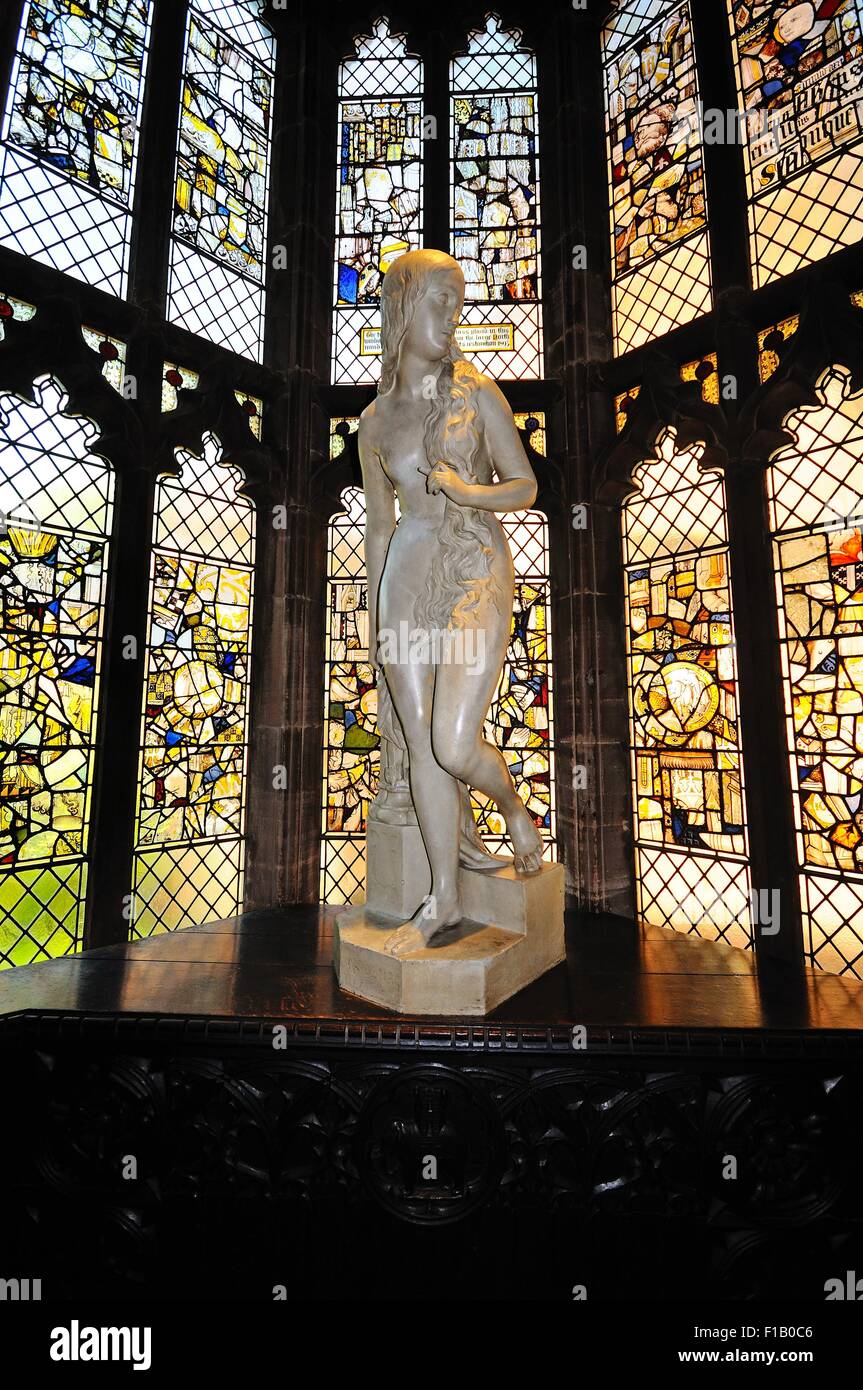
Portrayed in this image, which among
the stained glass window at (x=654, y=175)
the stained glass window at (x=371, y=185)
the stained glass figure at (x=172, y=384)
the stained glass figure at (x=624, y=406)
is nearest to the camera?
the stained glass figure at (x=172, y=384)

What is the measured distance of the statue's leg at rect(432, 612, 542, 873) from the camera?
2.03 metres

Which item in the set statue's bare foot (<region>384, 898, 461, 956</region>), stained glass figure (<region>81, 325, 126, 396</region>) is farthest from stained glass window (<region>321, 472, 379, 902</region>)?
statue's bare foot (<region>384, 898, 461, 956</region>)

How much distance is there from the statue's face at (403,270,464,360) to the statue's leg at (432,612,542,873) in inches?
38.0

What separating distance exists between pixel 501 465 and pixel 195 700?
3.25 m

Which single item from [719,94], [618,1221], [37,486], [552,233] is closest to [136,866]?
[37,486]

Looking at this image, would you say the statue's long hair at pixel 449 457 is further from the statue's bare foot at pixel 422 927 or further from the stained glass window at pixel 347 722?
the stained glass window at pixel 347 722

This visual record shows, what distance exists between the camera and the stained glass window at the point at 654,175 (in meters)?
4.65

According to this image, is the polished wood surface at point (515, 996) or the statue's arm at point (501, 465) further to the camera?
the statue's arm at point (501, 465)

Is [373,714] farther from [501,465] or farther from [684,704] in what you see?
[501,465]

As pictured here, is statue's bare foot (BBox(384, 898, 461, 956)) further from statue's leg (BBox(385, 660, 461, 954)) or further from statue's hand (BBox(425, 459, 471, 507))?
statue's hand (BBox(425, 459, 471, 507))

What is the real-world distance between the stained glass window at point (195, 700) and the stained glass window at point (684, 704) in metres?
3.06

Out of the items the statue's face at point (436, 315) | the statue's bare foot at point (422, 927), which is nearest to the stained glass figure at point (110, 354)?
the statue's face at point (436, 315)

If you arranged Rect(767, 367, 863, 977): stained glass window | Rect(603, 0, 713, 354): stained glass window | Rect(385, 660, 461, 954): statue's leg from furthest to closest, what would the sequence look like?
Rect(603, 0, 713, 354): stained glass window
Rect(767, 367, 863, 977): stained glass window
Rect(385, 660, 461, 954): statue's leg

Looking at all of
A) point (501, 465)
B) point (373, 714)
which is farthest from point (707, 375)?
point (373, 714)
